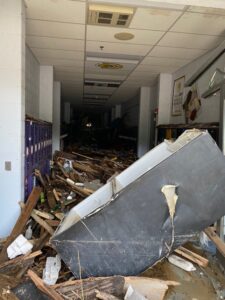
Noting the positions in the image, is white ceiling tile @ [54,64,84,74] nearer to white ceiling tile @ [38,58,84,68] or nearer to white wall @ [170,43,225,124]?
white ceiling tile @ [38,58,84,68]

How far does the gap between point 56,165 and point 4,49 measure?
3358mm

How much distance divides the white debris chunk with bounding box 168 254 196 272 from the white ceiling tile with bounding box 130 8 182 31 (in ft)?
9.28

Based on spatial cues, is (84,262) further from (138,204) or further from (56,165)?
(56,165)

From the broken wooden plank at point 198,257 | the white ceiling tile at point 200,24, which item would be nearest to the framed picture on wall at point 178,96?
the white ceiling tile at point 200,24

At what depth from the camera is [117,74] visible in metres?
6.59

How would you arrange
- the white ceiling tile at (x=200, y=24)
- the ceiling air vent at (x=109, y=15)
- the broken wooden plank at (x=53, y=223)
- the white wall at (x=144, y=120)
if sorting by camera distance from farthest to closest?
the white wall at (x=144, y=120) → the white ceiling tile at (x=200, y=24) → the ceiling air vent at (x=109, y=15) → the broken wooden plank at (x=53, y=223)

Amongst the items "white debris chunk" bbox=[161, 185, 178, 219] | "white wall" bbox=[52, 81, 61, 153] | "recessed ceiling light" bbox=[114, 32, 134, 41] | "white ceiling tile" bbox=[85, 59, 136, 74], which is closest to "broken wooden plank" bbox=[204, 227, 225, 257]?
"white debris chunk" bbox=[161, 185, 178, 219]

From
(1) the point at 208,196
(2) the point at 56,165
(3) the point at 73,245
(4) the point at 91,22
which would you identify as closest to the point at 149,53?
(4) the point at 91,22

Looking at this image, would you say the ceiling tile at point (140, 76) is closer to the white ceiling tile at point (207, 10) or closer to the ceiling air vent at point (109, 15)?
the ceiling air vent at point (109, 15)

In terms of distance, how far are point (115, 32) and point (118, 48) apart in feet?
2.37

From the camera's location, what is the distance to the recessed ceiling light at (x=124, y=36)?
395 centimetres

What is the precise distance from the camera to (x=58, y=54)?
198 inches

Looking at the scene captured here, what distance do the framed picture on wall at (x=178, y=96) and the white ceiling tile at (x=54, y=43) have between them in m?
2.39

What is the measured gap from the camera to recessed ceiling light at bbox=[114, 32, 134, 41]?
3.95 meters
